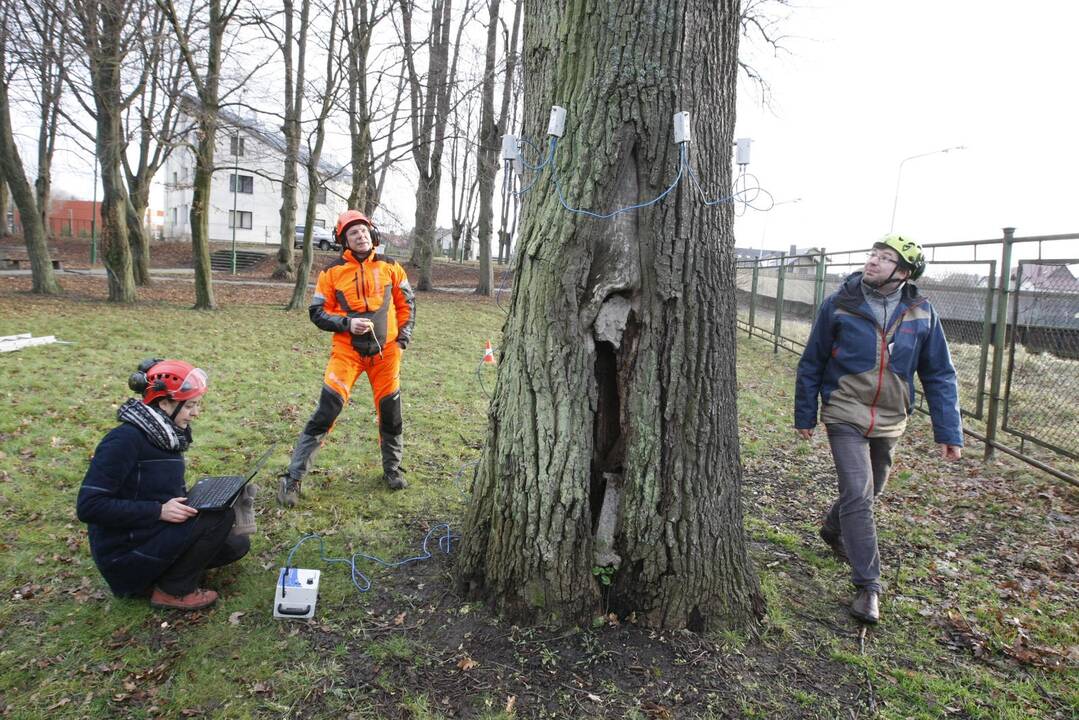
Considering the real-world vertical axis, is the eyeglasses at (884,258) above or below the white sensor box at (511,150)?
below

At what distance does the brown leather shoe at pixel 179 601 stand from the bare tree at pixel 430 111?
15134 millimetres

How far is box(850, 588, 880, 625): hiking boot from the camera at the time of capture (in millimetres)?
3195

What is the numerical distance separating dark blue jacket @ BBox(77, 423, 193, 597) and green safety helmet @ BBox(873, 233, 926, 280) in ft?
11.9

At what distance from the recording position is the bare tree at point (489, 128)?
61.5 feet

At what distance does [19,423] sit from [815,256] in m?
10.8

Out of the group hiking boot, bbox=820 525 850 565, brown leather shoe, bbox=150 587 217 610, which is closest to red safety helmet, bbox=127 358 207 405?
brown leather shoe, bbox=150 587 217 610

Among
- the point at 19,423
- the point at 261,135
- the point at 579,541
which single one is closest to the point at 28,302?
the point at 261,135

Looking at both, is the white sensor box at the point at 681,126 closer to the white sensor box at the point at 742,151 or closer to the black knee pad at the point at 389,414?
the white sensor box at the point at 742,151

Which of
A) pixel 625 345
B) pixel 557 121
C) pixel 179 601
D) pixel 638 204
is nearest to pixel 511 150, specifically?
pixel 557 121

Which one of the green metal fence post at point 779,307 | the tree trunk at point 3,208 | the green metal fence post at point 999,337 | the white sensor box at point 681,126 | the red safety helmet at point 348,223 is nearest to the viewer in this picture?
the white sensor box at point 681,126

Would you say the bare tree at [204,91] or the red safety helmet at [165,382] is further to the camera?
the bare tree at [204,91]

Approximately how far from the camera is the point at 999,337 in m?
5.91

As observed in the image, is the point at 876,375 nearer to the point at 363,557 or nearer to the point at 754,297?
the point at 363,557

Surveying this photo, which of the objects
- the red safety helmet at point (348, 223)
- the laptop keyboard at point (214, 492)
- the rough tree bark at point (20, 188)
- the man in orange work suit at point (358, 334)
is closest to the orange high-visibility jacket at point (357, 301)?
the man in orange work suit at point (358, 334)
